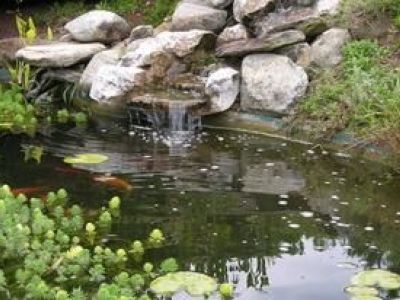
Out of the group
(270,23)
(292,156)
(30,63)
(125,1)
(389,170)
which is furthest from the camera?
(125,1)

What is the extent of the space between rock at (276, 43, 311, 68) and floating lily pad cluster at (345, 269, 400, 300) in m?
3.84

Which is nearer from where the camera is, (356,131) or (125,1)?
(356,131)

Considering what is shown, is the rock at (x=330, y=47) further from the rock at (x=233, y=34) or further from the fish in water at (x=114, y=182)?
the fish in water at (x=114, y=182)

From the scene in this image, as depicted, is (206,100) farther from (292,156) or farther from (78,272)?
(78,272)

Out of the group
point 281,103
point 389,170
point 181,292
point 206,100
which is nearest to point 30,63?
point 206,100

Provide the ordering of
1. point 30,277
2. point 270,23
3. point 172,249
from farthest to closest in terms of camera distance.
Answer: point 270,23 → point 172,249 → point 30,277

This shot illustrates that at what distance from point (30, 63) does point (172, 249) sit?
4714 millimetres

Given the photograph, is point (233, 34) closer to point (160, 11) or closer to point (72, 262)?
point (160, 11)

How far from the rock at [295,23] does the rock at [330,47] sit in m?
0.18

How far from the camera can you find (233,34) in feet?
30.0

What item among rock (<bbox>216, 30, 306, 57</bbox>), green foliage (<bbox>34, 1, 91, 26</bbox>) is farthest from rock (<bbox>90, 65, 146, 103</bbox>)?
green foliage (<bbox>34, 1, 91, 26</bbox>)

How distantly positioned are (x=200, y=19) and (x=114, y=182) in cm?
343

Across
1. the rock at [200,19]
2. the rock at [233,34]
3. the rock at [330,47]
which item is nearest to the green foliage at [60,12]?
the rock at [200,19]

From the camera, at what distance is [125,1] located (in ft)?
39.2
